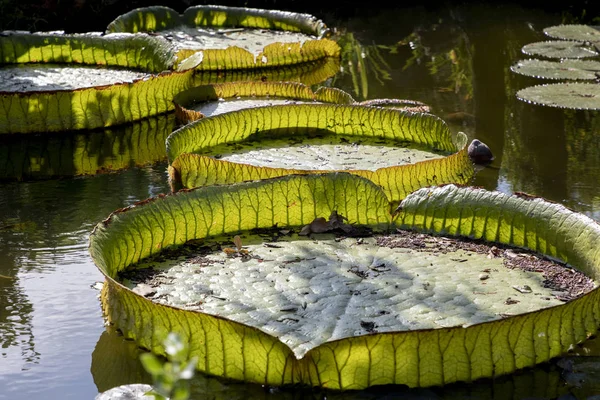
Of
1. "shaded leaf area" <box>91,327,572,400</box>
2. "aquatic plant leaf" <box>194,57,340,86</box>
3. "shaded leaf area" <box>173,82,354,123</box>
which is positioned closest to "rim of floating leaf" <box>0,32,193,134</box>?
"shaded leaf area" <box>173,82,354,123</box>

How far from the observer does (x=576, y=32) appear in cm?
923

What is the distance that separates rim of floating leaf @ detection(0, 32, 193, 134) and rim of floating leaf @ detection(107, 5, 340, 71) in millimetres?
282

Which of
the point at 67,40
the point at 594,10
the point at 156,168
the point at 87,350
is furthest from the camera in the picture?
the point at 594,10

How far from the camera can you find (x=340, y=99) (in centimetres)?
602

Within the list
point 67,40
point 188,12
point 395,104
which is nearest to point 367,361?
point 395,104

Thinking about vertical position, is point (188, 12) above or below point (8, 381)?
above

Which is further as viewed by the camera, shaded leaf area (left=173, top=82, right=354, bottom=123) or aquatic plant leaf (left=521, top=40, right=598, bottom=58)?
aquatic plant leaf (left=521, top=40, right=598, bottom=58)

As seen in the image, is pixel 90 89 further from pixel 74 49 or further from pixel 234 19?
pixel 234 19

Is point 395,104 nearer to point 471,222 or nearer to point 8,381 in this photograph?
point 471,222

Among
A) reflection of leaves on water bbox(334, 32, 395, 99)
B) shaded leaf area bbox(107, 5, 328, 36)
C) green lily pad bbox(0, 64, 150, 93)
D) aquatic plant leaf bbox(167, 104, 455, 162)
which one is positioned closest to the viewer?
aquatic plant leaf bbox(167, 104, 455, 162)

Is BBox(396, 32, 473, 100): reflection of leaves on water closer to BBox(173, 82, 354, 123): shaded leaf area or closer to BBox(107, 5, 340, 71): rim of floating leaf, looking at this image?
BBox(107, 5, 340, 71): rim of floating leaf

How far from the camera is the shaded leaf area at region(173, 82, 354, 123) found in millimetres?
6031

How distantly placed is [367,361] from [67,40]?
200 inches

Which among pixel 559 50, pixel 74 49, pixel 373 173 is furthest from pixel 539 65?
pixel 373 173
